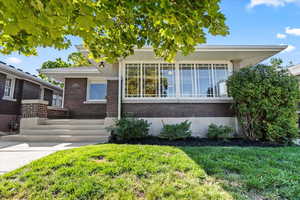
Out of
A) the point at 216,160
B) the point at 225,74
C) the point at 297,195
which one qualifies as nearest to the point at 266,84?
the point at 225,74

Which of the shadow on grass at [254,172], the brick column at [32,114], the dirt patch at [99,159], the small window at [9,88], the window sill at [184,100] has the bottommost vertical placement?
the shadow on grass at [254,172]

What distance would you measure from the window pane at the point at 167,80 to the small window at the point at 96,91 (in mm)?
4606

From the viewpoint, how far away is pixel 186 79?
6.91 meters

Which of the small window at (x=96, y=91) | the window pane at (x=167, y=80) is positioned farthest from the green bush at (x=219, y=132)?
the small window at (x=96, y=91)

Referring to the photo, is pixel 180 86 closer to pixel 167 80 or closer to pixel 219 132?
pixel 167 80

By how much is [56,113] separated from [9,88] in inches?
165

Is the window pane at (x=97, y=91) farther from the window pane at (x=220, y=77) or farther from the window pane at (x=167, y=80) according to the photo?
the window pane at (x=220, y=77)

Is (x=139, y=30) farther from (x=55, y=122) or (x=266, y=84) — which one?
(x=55, y=122)

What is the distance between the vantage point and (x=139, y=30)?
2.81 m

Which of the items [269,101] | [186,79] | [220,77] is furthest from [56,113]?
[269,101]

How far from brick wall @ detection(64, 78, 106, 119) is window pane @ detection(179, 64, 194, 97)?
204 inches

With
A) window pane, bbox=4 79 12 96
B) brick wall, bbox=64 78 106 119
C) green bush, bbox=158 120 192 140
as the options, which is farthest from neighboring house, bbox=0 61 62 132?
green bush, bbox=158 120 192 140

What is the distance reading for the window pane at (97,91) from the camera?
9766 millimetres

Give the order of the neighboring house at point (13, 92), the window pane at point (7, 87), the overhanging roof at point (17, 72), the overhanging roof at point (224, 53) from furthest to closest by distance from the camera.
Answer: the window pane at point (7, 87) < the neighboring house at point (13, 92) < the overhanging roof at point (17, 72) < the overhanging roof at point (224, 53)
